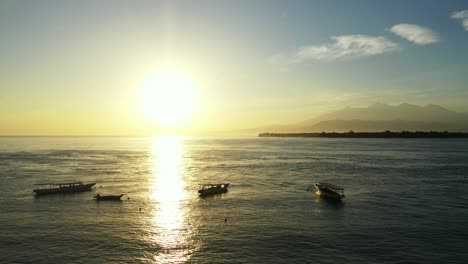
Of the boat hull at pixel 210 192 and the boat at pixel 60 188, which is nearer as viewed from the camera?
the boat hull at pixel 210 192

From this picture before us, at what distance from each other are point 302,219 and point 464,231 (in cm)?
2113

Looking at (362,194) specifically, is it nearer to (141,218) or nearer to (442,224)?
(442,224)

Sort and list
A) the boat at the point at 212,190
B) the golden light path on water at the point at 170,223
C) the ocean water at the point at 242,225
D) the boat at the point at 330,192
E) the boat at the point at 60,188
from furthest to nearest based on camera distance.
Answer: the boat at the point at 60,188 < the boat at the point at 212,190 < the boat at the point at 330,192 < the golden light path on water at the point at 170,223 < the ocean water at the point at 242,225

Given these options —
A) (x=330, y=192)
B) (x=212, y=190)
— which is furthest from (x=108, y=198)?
(x=330, y=192)

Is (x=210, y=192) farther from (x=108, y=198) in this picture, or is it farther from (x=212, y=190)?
(x=108, y=198)

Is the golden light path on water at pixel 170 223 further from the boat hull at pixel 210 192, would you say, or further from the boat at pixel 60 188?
the boat at pixel 60 188

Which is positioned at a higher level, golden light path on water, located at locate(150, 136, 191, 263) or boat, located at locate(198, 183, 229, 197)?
boat, located at locate(198, 183, 229, 197)

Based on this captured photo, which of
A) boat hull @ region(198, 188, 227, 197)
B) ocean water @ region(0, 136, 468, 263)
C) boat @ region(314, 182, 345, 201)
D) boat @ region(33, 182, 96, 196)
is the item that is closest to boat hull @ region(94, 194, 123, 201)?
ocean water @ region(0, 136, 468, 263)

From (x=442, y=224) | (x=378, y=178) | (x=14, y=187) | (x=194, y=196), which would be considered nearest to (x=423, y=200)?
(x=442, y=224)

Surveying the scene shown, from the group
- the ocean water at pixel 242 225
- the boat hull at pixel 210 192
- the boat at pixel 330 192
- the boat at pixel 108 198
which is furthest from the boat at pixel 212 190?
the boat at pixel 330 192

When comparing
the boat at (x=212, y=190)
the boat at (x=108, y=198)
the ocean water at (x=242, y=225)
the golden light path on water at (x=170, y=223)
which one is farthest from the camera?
the boat at (x=212, y=190)

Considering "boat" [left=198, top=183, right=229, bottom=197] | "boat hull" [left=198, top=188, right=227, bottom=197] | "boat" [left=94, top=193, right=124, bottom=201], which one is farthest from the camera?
"boat" [left=198, top=183, right=229, bottom=197]

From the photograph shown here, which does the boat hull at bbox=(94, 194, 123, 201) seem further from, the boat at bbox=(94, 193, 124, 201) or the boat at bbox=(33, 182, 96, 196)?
the boat at bbox=(33, 182, 96, 196)

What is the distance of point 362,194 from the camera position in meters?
68.2
